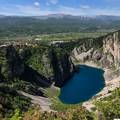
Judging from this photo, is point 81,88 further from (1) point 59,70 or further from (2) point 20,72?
(1) point 59,70

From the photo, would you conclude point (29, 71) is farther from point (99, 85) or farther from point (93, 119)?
point (93, 119)

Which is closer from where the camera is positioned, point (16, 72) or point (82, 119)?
point (82, 119)

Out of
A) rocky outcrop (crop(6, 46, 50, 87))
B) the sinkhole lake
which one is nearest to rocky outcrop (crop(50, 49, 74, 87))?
the sinkhole lake

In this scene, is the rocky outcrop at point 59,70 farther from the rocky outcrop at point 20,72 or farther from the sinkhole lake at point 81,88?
the rocky outcrop at point 20,72

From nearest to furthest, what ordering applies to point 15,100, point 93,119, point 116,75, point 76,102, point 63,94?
point 93,119
point 15,100
point 76,102
point 63,94
point 116,75

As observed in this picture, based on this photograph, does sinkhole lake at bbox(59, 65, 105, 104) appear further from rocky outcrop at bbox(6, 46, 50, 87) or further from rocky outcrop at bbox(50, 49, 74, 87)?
rocky outcrop at bbox(6, 46, 50, 87)

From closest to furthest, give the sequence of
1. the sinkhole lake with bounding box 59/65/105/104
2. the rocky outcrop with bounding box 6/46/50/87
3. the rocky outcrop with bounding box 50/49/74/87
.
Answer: the sinkhole lake with bounding box 59/65/105/104
the rocky outcrop with bounding box 6/46/50/87
the rocky outcrop with bounding box 50/49/74/87

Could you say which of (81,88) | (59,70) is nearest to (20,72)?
(81,88)

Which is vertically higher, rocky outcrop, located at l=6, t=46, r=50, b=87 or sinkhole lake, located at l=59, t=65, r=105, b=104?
rocky outcrop, located at l=6, t=46, r=50, b=87

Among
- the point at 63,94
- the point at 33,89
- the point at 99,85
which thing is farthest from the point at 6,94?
the point at 99,85
